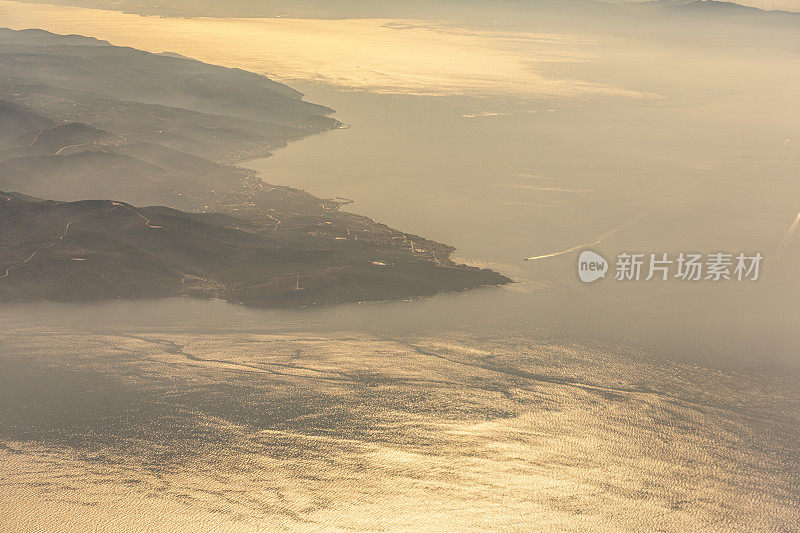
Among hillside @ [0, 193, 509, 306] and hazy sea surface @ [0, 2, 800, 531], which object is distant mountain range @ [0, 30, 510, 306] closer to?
hillside @ [0, 193, 509, 306]

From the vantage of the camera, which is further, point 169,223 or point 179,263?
point 169,223

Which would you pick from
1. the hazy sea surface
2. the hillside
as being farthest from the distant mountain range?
the hazy sea surface

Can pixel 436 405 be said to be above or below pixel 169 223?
below

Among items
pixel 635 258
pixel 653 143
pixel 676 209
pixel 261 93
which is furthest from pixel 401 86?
pixel 635 258

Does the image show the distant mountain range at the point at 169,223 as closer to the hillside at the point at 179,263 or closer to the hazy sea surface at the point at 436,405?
the hillside at the point at 179,263

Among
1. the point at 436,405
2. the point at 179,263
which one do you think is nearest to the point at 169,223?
the point at 179,263

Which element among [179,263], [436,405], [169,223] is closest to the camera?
[436,405]

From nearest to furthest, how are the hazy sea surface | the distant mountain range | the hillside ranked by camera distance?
the hazy sea surface → the hillside → the distant mountain range

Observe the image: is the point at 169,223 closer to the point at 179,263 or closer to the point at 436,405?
the point at 179,263
